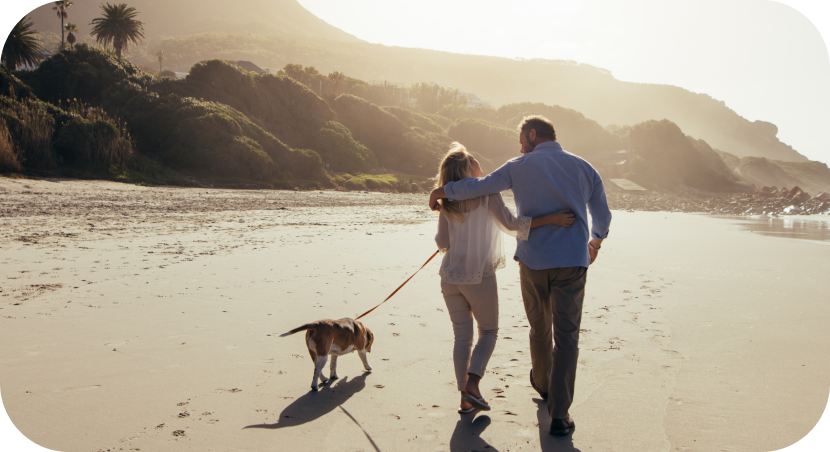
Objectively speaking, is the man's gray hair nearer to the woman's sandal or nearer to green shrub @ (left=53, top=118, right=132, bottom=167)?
the woman's sandal

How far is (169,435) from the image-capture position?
8.96 ft

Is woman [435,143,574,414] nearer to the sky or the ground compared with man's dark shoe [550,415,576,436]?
nearer to the sky

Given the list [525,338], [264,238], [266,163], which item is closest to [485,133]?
[266,163]

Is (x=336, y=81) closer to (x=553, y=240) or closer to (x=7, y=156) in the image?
(x=7, y=156)

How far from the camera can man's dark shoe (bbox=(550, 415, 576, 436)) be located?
2.84 metres

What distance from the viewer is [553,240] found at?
117 inches

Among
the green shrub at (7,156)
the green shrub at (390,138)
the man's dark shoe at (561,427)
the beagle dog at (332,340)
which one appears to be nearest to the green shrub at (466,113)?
the green shrub at (390,138)

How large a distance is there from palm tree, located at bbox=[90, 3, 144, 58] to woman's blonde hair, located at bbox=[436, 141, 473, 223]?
48.8 metres

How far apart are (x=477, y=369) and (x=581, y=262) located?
0.94m

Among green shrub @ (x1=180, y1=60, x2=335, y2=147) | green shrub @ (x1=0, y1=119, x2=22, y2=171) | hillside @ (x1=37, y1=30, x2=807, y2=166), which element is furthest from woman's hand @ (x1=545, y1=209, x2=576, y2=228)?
hillside @ (x1=37, y1=30, x2=807, y2=166)

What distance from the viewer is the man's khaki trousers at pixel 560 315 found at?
2887 millimetres

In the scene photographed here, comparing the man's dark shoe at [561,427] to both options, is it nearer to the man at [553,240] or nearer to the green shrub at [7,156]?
the man at [553,240]

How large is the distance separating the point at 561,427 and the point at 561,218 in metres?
1.23

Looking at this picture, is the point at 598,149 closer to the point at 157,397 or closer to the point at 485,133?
the point at 485,133
